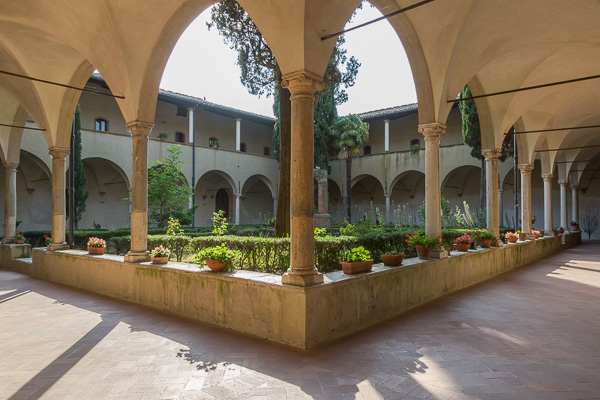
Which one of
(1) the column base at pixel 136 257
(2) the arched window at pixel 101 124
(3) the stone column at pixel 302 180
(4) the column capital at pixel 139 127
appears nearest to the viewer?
(3) the stone column at pixel 302 180

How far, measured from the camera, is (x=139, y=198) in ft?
20.9

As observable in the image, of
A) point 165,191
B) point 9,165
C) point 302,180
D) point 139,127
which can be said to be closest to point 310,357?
point 302,180

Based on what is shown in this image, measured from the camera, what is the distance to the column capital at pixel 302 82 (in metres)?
4.29

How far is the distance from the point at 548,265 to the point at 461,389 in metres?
9.42

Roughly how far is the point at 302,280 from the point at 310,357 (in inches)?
30.1

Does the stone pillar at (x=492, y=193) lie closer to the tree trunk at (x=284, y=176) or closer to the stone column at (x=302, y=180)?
the tree trunk at (x=284, y=176)

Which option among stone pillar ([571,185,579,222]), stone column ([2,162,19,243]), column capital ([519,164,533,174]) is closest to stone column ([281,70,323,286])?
column capital ([519,164,533,174])

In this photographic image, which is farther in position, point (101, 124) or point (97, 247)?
point (101, 124)

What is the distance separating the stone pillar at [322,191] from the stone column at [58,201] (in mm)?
11366

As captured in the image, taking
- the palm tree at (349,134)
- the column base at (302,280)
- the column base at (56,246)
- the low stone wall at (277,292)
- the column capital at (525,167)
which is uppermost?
the palm tree at (349,134)

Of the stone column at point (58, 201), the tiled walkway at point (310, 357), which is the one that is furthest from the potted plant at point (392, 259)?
the stone column at point (58, 201)

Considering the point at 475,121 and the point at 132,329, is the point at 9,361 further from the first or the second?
the point at 475,121

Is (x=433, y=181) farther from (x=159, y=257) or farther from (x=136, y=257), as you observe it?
(x=136, y=257)

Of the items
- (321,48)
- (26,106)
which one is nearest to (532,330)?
(321,48)
